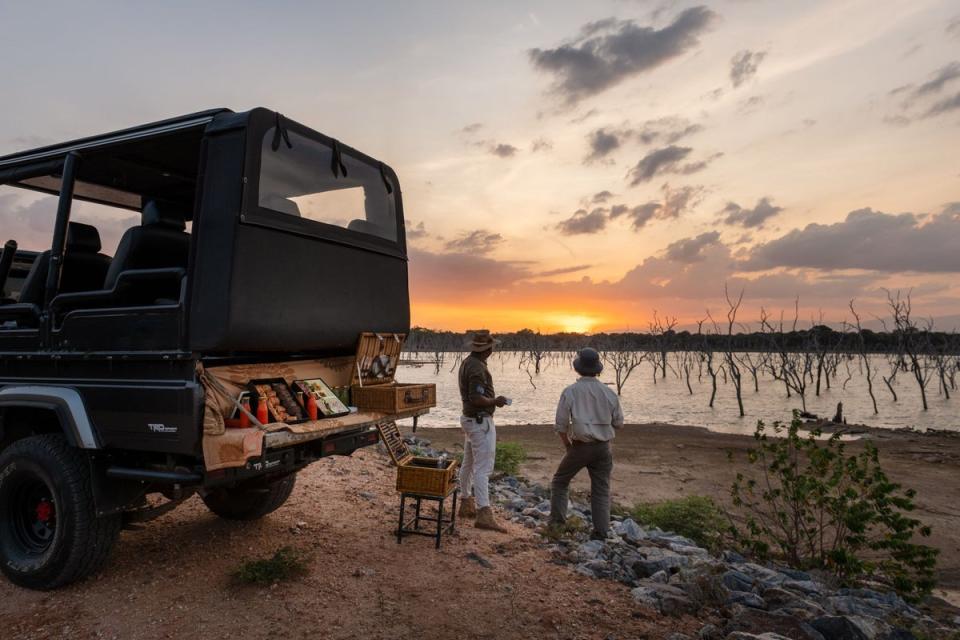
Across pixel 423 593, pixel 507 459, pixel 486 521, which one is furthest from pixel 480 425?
pixel 507 459

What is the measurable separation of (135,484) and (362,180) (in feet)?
10.4

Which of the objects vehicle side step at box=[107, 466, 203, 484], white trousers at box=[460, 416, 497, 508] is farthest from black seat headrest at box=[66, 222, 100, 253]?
white trousers at box=[460, 416, 497, 508]

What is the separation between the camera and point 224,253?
3.79 m

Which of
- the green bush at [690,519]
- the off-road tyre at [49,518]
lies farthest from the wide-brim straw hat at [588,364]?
the off-road tyre at [49,518]

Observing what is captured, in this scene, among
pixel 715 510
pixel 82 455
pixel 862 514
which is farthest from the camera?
pixel 715 510

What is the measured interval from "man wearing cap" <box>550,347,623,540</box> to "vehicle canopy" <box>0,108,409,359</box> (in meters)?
2.40

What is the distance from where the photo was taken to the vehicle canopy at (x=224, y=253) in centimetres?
382

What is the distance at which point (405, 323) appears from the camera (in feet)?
18.9

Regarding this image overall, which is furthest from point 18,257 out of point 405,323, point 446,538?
point 446,538

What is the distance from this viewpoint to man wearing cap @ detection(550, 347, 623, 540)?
22.0 feet

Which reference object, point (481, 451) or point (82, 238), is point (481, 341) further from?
point (82, 238)

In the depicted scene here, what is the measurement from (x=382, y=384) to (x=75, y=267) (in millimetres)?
2874

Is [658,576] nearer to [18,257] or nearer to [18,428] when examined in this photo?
[18,428]

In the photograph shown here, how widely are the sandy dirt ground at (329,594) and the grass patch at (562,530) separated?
0.45 meters
